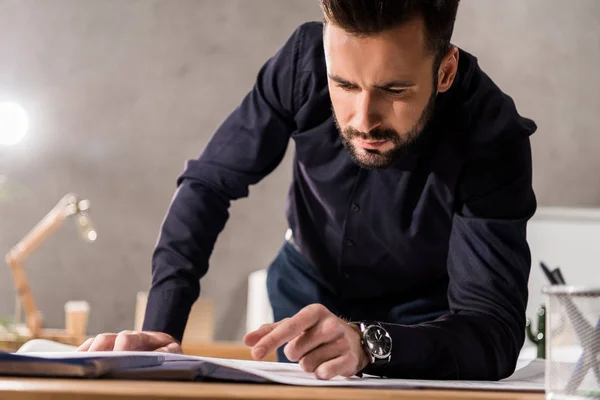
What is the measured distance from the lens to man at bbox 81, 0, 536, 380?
1.01 metres

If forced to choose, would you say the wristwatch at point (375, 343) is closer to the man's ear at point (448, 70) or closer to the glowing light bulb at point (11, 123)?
the man's ear at point (448, 70)

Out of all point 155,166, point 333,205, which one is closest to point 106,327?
point 155,166

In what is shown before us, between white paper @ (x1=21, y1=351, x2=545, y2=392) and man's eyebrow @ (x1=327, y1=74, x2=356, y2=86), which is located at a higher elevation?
man's eyebrow @ (x1=327, y1=74, x2=356, y2=86)

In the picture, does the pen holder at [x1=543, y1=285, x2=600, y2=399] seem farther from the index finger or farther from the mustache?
the mustache

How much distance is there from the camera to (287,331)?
0.80 metres

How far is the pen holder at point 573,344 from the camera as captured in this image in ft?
2.02

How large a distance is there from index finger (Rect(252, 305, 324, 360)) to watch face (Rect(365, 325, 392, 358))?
0.10 meters

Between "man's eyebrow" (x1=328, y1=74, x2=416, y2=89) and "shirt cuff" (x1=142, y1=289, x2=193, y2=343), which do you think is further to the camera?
"shirt cuff" (x1=142, y1=289, x2=193, y2=343)

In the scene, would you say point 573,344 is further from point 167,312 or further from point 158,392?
point 167,312

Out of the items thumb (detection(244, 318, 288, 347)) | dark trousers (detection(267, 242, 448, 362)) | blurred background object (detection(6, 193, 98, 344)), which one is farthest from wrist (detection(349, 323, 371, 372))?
blurred background object (detection(6, 193, 98, 344))

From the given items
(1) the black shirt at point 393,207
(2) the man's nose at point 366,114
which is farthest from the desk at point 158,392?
(2) the man's nose at point 366,114

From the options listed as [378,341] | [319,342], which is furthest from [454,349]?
[319,342]

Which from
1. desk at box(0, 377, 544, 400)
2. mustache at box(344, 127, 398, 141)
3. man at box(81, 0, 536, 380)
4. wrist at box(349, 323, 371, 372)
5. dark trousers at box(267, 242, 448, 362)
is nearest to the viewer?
desk at box(0, 377, 544, 400)

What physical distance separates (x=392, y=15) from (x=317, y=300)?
2.19 ft
